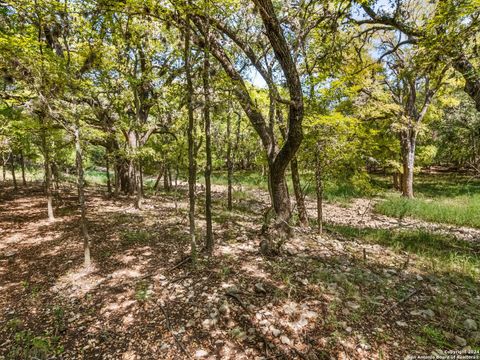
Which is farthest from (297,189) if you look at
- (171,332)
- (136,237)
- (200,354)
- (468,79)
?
(200,354)

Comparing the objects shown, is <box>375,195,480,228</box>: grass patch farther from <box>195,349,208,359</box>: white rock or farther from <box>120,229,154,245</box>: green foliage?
<box>195,349,208,359</box>: white rock

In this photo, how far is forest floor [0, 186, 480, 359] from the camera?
3.14m

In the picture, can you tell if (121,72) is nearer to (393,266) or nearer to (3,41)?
(3,41)

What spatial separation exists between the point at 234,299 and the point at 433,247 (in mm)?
5860

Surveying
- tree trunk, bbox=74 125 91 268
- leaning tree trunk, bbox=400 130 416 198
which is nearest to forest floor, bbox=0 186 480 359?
tree trunk, bbox=74 125 91 268

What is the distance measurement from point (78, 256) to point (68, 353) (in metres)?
3.13

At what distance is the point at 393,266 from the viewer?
5.24 metres

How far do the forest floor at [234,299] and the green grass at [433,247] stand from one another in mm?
50

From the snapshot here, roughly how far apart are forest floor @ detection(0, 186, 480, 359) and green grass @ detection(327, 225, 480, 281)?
0.16 ft

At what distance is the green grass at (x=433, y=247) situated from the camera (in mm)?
5341

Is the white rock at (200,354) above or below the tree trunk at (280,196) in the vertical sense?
below

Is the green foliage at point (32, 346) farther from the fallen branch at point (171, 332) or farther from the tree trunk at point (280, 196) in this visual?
the tree trunk at point (280, 196)

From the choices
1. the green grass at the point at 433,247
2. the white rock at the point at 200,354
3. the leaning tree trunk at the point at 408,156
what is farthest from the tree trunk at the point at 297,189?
the leaning tree trunk at the point at 408,156

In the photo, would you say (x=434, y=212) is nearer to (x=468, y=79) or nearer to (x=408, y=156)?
(x=408, y=156)
